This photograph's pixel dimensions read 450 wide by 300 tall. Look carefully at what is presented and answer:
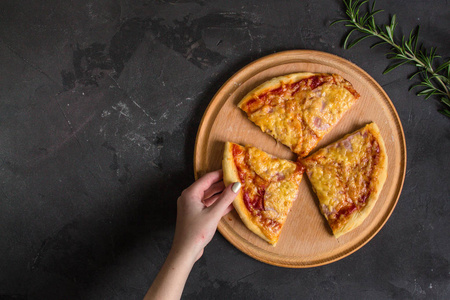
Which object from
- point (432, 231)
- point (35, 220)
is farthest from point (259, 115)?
point (35, 220)

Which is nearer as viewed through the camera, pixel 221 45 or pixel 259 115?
pixel 259 115

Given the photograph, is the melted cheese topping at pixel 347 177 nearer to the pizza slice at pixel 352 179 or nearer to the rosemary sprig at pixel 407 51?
the pizza slice at pixel 352 179

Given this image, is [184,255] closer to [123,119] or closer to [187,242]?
[187,242]

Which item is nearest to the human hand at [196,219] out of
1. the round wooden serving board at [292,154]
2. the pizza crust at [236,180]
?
the pizza crust at [236,180]

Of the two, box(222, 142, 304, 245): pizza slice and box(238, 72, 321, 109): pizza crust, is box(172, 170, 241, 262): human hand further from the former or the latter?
box(238, 72, 321, 109): pizza crust

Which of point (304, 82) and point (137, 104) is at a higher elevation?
point (137, 104)

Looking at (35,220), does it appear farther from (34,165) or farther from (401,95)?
(401,95)
